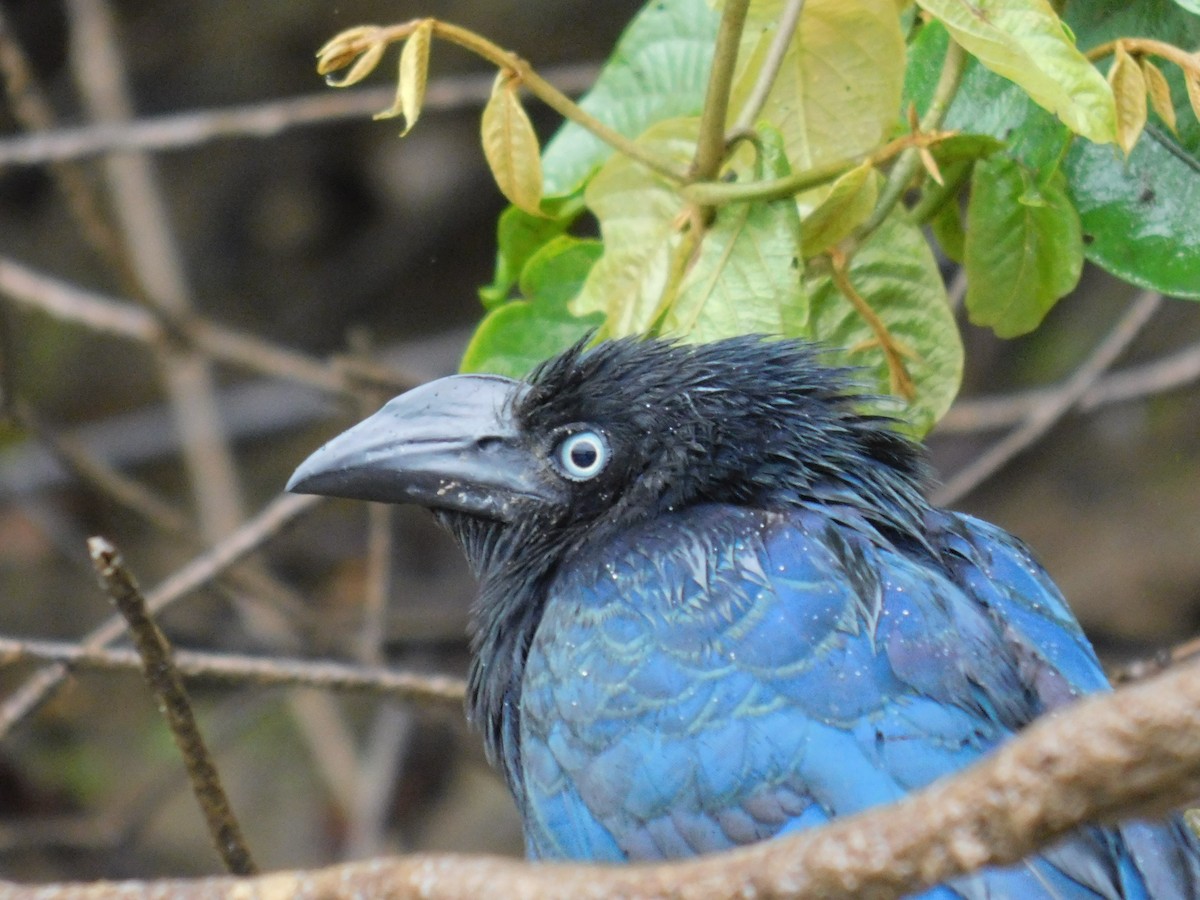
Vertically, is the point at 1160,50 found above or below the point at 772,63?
below

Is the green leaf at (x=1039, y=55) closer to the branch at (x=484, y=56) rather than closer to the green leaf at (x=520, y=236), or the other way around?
the branch at (x=484, y=56)

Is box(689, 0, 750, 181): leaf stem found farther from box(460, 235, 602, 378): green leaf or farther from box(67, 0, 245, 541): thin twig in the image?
box(67, 0, 245, 541): thin twig

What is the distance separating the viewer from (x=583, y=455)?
87.1 inches

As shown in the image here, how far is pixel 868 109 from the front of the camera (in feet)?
6.63

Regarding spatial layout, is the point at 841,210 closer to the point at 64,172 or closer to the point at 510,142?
the point at 510,142

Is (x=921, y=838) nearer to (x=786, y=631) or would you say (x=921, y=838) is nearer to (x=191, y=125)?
(x=786, y=631)

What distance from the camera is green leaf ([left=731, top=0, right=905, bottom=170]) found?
6.49 feet

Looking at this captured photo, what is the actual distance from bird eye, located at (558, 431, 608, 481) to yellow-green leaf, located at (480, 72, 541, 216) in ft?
1.34

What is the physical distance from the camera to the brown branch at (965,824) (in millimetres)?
964

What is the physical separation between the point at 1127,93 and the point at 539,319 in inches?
36.4

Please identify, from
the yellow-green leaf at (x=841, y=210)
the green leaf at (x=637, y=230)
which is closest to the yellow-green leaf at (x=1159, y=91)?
the yellow-green leaf at (x=841, y=210)

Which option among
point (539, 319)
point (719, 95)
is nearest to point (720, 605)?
point (539, 319)

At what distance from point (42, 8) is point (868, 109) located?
4701 mm

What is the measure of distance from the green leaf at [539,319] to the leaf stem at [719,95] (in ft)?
0.87
